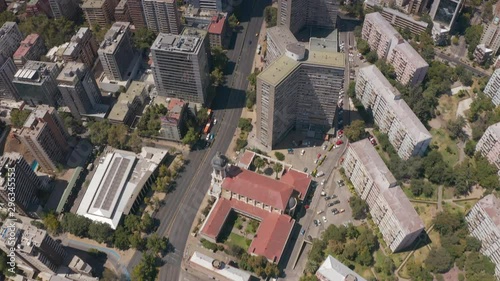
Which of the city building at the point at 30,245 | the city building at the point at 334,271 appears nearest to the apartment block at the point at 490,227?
the city building at the point at 334,271

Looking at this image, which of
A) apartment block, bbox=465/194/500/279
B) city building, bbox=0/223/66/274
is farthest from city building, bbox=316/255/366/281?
city building, bbox=0/223/66/274

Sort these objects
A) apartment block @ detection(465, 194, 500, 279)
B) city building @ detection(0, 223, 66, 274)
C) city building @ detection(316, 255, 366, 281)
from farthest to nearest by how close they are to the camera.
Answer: apartment block @ detection(465, 194, 500, 279) < city building @ detection(316, 255, 366, 281) < city building @ detection(0, 223, 66, 274)

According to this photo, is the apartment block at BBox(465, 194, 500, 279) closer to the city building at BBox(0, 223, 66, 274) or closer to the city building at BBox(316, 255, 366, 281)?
the city building at BBox(316, 255, 366, 281)

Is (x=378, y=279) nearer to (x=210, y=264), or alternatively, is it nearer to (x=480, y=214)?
(x=480, y=214)

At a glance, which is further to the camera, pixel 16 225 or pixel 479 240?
pixel 479 240

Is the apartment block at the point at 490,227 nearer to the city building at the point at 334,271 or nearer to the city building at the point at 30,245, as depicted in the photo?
the city building at the point at 334,271

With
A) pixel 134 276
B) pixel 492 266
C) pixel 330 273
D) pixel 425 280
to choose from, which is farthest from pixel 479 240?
pixel 134 276

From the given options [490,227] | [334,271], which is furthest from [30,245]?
[490,227]
